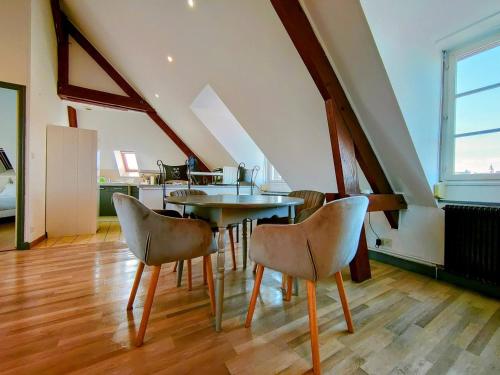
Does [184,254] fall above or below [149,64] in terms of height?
below

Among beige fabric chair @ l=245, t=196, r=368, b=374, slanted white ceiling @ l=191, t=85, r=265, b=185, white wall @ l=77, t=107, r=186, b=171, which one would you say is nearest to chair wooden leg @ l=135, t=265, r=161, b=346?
beige fabric chair @ l=245, t=196, r=368, b=374

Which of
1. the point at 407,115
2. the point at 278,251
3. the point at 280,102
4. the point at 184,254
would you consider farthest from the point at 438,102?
the point at 184,254

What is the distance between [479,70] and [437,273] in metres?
1.81

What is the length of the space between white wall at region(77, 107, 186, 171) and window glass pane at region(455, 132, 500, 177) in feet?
22.5

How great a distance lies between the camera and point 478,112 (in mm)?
1996

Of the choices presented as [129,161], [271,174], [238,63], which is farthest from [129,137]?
[238,63]

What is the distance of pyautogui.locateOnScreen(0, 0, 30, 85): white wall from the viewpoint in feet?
9.37

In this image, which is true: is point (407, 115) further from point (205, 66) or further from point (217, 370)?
point (205, 66)

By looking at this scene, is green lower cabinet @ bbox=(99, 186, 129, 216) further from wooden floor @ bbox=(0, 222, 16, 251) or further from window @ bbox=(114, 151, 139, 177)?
wooden floor @ bbox=(0, 222, 16, 251)

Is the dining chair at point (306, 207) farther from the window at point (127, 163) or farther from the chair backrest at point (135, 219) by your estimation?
the window at point (127, 163)

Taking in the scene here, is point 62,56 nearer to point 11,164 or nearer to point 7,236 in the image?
point 11,164

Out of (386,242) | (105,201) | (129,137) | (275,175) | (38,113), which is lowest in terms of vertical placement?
(386,242)

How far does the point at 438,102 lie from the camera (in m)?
2.14

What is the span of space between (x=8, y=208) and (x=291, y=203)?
18.3 ft
